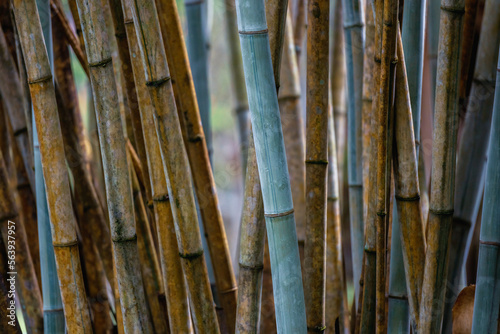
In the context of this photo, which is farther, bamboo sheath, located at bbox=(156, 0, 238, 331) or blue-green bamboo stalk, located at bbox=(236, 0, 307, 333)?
bamboo sheath, located at bbox=(156, 0, 238, 331)

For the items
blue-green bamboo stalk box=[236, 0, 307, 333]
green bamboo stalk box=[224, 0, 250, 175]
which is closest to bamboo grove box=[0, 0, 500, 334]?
blue-green bamboo stalk box=[236, 0, 307, 333]

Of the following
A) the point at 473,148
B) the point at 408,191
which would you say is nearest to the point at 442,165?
the point at 408,191

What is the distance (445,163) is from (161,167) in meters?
0.33

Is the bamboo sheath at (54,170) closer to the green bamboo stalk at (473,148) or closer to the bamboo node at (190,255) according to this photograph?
the bamboo node at (190,255)

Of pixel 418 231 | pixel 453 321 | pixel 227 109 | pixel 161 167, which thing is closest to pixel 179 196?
pixel 161 167

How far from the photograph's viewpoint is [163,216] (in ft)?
2.06

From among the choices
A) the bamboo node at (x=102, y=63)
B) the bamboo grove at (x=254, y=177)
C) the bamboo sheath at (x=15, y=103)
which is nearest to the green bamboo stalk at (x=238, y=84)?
the bamboo grove at (x=254, y=177)

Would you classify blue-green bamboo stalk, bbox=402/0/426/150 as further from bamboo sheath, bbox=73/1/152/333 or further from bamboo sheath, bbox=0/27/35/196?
bamboo sheath, bbox=0/27/35/196

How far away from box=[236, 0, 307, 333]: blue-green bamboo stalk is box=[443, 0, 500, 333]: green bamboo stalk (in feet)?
0.94

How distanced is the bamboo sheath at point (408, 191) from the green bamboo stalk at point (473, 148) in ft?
0.39

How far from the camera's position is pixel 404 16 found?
60 cm

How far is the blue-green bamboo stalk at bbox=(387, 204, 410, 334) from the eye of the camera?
63cm

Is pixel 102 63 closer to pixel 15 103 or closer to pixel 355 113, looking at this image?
pixel 15 103

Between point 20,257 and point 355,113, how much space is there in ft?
1.86
